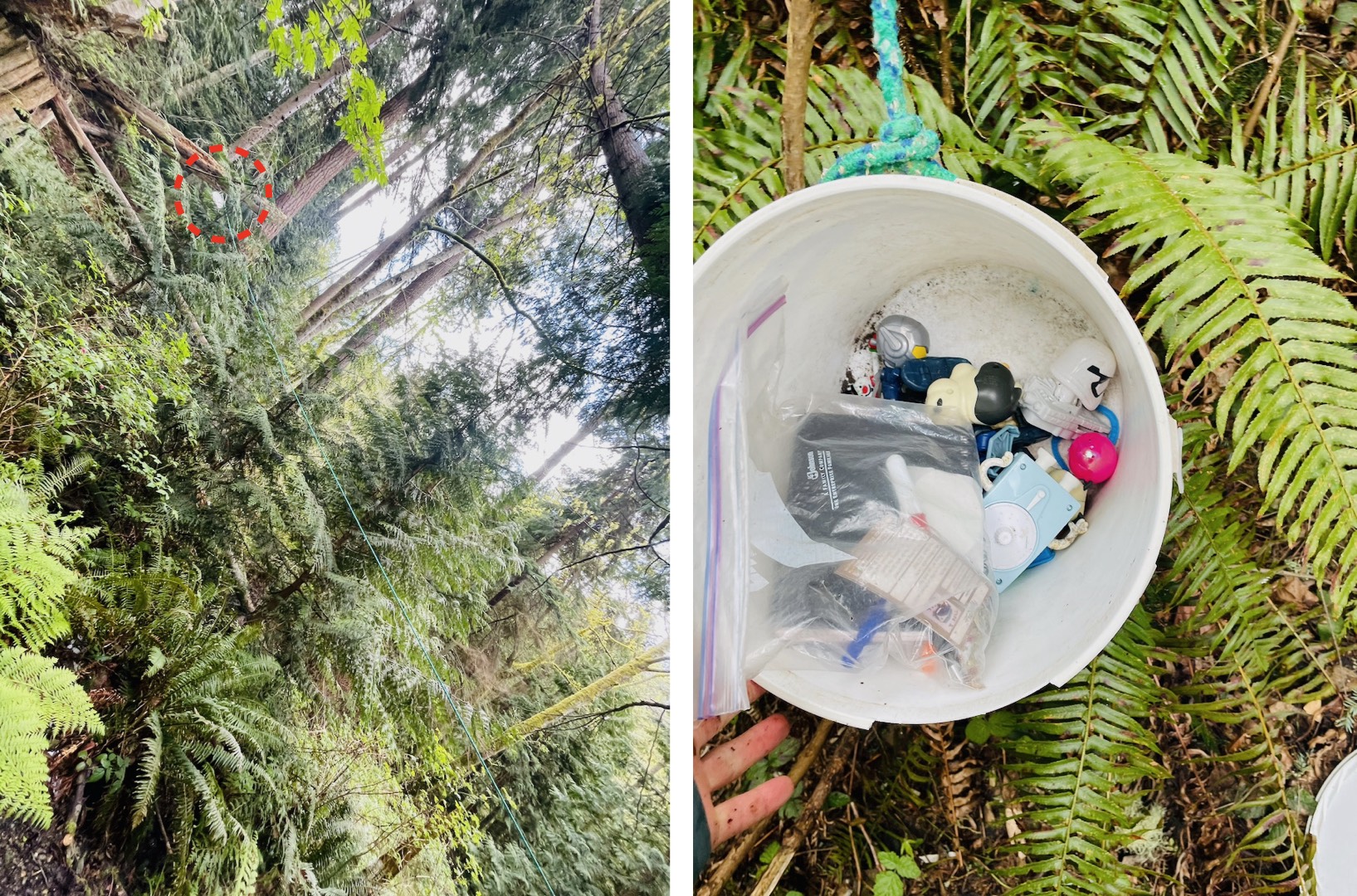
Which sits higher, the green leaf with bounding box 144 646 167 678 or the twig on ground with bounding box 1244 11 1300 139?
the green leaf with bounding box 144 646 167 678

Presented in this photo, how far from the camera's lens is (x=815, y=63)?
1.33 m

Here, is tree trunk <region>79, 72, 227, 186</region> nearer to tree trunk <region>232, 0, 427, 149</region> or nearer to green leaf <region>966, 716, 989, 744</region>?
tree trunk <region>232, 0, 427, 149</region>

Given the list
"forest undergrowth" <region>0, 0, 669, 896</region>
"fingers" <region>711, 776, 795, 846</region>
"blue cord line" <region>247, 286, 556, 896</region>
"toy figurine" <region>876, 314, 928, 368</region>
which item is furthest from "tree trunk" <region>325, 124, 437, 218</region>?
"fingers" <region>711, 776, 795, 846</region>

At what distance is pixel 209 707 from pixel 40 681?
5.3 inches

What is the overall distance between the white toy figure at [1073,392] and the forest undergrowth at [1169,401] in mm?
102

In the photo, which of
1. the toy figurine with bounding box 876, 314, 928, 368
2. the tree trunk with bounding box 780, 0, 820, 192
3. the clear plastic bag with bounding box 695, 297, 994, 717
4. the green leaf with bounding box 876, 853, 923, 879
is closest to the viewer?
the clear plastic bag with bounding box 695, 297, 994, 717

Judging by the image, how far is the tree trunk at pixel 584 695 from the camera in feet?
2.32

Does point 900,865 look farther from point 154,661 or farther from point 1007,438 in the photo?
point 154,661

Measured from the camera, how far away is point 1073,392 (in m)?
1.09

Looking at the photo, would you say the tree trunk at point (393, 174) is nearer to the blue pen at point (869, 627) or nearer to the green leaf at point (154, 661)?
the green leaf at point (154, 661)

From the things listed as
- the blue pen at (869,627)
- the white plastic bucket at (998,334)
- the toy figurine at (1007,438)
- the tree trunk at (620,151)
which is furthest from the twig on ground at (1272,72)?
the tree trunk at (620,151)

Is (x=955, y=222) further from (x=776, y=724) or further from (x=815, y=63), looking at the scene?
(x=776, y=724)

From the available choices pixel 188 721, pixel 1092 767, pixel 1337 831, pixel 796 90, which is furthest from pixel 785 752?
pixel 796 90

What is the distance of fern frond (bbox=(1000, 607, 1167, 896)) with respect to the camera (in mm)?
1085
